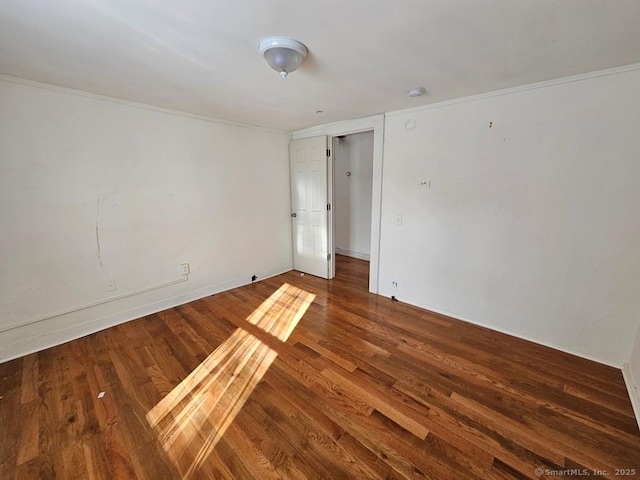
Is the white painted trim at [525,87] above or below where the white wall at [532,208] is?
above

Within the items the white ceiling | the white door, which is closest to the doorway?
the white door

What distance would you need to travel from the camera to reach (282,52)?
4.79 ft

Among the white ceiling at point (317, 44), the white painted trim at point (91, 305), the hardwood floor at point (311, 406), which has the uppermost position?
the white ceiling at point (317, 44)

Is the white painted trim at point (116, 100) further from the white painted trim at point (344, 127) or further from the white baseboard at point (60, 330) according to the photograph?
the white baseboard at point (60, 330)

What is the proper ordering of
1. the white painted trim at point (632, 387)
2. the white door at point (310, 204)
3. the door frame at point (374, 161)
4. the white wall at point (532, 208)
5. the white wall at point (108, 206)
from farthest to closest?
the white door at point (310, 204) < the door frame at point (374, 161) < the white wall at point (108, 206) < the white wall at point (532, 208) < the white painted trim at point (632, 387)

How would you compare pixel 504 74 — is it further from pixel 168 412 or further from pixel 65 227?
pixel 65 227

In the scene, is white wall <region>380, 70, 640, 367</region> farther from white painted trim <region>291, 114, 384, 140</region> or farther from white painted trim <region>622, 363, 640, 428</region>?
white painted trim <region>291, 114, 384, 140</region>

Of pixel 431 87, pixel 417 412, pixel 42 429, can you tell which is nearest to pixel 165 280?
pixel 42 429

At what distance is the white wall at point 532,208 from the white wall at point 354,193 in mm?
1803

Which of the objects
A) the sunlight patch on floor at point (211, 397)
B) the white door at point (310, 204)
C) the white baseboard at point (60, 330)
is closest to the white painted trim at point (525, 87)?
the white door at point (310, 204)

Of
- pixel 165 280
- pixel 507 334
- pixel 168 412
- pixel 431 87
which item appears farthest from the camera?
pixel 165 280

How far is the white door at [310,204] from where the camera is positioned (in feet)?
12.0

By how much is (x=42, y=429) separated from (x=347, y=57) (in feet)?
9.55

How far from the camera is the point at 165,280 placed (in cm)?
295
